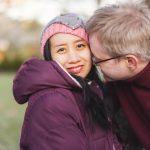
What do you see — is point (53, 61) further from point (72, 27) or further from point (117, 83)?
point (117, 83)

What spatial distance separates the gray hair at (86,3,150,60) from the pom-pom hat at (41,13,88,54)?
0.06 m

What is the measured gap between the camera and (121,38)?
3.00 m

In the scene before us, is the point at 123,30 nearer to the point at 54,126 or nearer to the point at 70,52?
the point at 70,52

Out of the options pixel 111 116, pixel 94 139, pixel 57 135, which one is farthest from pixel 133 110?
pixel 57 135

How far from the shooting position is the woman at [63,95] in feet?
9.48

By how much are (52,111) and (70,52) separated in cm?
37

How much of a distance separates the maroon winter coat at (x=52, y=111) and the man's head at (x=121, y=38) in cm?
25

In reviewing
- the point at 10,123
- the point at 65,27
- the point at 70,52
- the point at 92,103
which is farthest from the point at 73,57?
the point at 10,123

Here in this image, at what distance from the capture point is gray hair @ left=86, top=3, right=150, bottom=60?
2998 millimetres

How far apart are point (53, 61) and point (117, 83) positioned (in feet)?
1.56

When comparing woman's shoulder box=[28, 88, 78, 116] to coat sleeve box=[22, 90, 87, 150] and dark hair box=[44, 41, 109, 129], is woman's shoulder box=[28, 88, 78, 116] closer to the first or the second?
coat sleeve box=[22, 90, 87, 150]

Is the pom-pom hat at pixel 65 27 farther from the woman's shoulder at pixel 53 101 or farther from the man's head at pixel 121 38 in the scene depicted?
the woman's shoulder at pixel 53 101

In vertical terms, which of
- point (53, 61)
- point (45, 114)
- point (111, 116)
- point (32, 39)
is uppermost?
point (53, 61)

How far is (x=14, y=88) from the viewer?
3043mm
